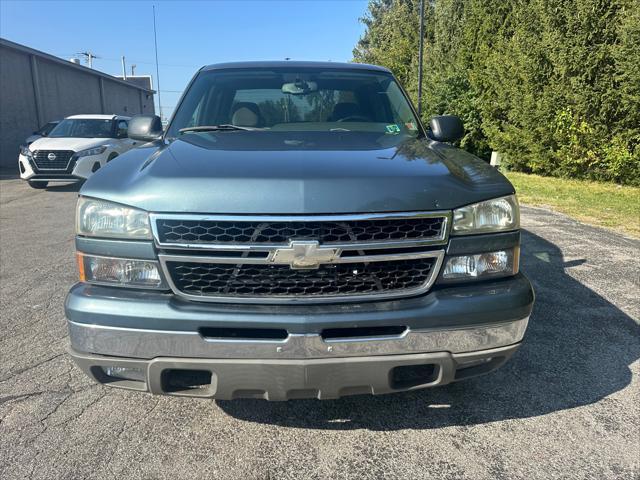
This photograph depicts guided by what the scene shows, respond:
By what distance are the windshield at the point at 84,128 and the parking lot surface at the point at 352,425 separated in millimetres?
9941

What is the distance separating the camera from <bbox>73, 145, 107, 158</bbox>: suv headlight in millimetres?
11155

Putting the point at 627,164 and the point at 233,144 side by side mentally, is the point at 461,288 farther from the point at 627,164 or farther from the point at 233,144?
the point at 627,164

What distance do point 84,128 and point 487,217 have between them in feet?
41.9

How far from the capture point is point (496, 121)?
14422 mm

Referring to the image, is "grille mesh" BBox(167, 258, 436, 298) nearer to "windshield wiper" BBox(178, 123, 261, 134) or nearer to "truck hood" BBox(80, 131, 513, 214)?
"truck hood" BBox(80, 131, 513, 214)

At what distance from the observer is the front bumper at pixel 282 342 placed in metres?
1.94

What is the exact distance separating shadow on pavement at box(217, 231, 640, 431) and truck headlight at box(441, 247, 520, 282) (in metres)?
0.84

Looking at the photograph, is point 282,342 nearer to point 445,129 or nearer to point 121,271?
point 121,271

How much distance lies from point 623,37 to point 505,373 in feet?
29.5

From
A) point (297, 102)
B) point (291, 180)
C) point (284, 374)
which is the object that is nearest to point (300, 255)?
point (291, 180)

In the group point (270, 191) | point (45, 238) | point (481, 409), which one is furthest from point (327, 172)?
point (45, 238)

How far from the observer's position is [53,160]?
11.2 meters

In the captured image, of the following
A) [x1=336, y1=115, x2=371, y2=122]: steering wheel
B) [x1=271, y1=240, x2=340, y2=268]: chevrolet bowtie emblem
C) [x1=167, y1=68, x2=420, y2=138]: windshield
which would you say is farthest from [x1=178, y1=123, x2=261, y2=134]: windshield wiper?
[x1=271, y1=240, x2=340, y2=268]: chevrolet bowtie emblem

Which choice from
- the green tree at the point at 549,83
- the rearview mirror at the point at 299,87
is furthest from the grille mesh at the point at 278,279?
the green tree at the point at 549,83
